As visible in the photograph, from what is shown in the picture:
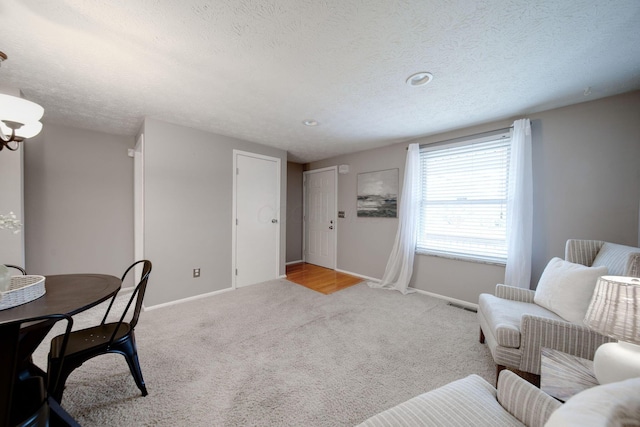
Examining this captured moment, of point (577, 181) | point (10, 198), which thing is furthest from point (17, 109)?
point (577, 181)

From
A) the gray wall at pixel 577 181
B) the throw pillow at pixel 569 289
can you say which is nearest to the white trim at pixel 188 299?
the gray wall at pixel 577 181

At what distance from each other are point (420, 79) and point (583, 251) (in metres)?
2.04

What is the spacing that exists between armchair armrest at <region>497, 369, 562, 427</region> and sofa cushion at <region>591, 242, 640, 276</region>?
1290mm

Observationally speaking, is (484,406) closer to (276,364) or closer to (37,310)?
(276,364)

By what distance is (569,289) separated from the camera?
1.70 metres

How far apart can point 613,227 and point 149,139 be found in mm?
5006

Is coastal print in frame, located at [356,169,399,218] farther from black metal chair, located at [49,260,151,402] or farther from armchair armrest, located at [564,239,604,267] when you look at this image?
black metal chair, located at [49,260,151,402]

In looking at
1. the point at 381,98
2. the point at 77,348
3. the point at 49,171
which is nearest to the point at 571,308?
the point at 381,98

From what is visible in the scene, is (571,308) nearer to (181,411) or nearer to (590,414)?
Answer: (590,414)

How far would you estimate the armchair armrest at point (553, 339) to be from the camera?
133 cm

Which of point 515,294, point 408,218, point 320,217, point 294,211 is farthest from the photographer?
point 294,211

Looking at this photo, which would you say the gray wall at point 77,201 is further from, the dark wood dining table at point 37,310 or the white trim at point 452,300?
the white trim at point 452,300

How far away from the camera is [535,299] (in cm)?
196

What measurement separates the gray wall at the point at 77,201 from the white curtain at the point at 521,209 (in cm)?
515
